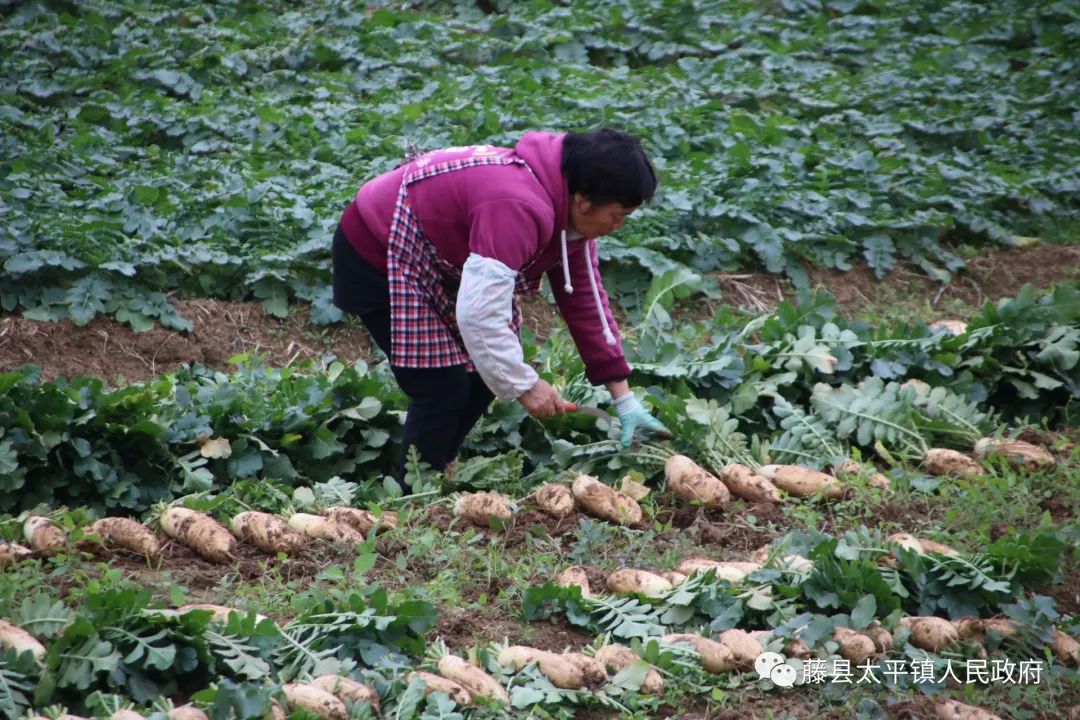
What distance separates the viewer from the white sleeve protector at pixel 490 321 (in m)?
3.21

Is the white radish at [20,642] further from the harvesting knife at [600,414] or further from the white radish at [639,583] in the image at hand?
the harvesting knife at [600,414]

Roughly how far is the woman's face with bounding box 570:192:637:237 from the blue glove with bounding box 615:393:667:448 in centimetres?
72

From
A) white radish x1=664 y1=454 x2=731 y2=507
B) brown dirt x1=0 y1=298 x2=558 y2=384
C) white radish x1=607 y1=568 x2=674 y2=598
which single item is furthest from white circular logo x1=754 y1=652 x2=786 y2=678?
brown dirt x1=0 y1=298 x2=558 y2=384

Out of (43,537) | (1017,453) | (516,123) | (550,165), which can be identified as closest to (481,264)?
(550,165)

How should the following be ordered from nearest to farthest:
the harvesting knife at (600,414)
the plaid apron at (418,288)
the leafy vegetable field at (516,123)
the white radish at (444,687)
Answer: the white radish at (444,687)
the plaid apron at (418,288)
the harvesting knife at (600,414)
the leafy vegetable field at (516,123)

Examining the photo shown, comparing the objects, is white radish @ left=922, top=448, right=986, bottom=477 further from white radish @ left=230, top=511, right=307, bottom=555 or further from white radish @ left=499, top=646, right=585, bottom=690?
white radish @ left=230, top=511, right=307, bottom=555

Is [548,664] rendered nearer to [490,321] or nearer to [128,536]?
[490,321]

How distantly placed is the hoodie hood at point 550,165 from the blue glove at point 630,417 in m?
0.78

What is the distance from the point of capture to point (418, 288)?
3658 millimetres

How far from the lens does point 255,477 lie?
395 cm

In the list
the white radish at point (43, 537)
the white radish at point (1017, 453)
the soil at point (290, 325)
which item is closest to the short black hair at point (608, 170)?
the white radish at point (1017, 453)

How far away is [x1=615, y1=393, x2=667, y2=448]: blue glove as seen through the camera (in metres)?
3.95

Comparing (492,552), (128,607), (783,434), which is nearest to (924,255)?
(783,434)

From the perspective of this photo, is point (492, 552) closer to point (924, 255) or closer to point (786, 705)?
point (786, 705)
